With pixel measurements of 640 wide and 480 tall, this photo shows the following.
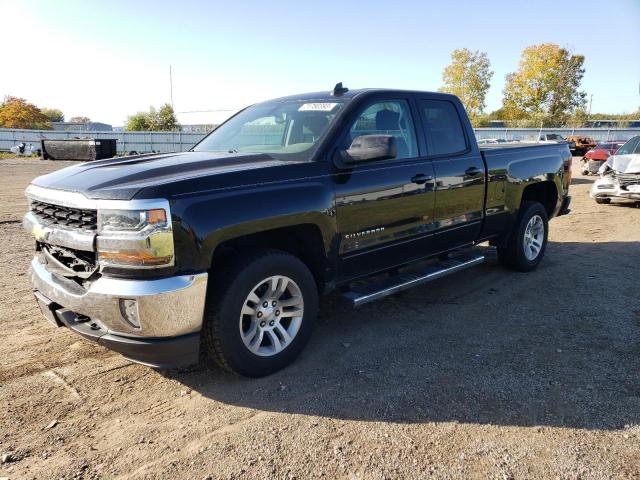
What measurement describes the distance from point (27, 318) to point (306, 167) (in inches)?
115

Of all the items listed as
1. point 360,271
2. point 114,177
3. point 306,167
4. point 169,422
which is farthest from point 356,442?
point 114,177

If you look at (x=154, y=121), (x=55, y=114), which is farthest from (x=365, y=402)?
(x=55, y=114)

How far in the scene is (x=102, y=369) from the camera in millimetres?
3533

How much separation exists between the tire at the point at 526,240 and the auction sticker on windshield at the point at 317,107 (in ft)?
9.62

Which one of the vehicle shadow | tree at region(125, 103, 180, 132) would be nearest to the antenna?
the vehicle shadow

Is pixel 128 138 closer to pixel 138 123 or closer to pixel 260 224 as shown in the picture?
pixel 138 123

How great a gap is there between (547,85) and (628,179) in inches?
1865

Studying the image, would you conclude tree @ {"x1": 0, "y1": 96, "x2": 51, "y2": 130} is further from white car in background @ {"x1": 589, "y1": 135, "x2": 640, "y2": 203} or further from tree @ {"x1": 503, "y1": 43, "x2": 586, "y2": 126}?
white car in background @ {"x1": 589, "y1": 135, "x2": 640, "y2": 203}

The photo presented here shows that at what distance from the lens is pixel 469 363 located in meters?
3.66

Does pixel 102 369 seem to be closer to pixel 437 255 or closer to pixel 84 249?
pixel 84 249

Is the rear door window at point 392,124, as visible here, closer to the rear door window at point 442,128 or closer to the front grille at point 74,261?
the rear door window at point 442,128

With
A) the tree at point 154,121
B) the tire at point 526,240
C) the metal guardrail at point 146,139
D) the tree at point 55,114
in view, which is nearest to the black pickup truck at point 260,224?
the tire at point 526,240

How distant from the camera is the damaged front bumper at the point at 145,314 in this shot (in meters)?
2.78

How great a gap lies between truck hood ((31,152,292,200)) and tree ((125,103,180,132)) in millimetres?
46714
